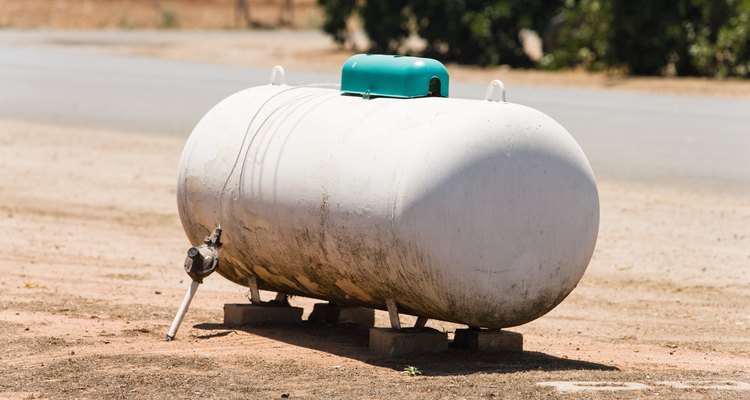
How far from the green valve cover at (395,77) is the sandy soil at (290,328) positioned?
1539mm

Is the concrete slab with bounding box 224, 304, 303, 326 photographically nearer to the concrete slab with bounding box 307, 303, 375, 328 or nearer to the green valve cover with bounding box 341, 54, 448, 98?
the concrete slab with bounding box 307, 303, 375, 328

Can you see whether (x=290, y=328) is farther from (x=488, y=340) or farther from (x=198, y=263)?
(x=488, y=340)

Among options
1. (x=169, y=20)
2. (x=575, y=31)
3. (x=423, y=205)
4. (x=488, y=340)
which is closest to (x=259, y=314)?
(x=488, y=340)

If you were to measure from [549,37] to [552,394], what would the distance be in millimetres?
26283

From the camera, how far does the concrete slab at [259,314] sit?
8.39 meters

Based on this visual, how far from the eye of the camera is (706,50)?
27.0m

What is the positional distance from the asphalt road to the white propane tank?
859 centimetres

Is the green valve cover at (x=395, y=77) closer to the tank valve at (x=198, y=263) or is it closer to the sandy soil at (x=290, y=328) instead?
the tank valve at (x=198, y=263)

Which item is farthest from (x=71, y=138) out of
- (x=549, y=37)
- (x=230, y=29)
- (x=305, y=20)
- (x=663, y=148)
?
(x=305, y=20)

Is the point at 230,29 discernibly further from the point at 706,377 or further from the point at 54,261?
the point at 706,377

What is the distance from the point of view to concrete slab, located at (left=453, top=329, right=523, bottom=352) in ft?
24.8

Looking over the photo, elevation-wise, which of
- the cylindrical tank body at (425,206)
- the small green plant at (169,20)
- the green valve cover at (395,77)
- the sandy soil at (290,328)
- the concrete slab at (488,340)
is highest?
the green valve cover at (395,77)

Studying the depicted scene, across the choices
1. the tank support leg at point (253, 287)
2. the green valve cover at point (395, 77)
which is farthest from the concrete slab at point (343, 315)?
the green valve cover at point (395, 77)

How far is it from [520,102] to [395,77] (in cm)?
1534
